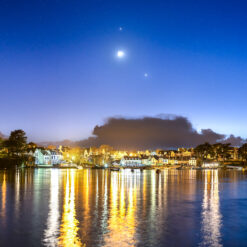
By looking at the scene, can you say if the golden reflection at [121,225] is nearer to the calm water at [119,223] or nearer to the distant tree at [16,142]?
the calm water at [119,223]

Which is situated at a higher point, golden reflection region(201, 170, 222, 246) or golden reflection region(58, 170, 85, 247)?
golden reflection region(58, 170, 85, 247)

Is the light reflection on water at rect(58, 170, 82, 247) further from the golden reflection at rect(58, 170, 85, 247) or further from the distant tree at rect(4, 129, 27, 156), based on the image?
the distant tree at rect(4, 129, 27, 156)

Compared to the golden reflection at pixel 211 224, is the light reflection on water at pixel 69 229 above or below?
above

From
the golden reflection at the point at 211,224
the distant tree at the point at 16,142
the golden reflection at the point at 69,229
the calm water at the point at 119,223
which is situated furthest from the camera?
the distant tree at the point at 16,142

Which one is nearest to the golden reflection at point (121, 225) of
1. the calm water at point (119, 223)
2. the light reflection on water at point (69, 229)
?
the calm water at point (119, 223)

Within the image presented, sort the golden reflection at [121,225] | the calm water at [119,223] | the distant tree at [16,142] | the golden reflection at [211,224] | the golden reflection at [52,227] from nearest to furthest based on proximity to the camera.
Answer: the golden reflection at [52,227]
the golden reflection at [121,225]
the calm water at [119,223]
the golden reflection at [211,224]
the distant tree at [16,142]

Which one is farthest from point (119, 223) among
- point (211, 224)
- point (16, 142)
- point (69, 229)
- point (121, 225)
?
point (16, 142)

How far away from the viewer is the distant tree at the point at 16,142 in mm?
140375

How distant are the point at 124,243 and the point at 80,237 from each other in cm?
271

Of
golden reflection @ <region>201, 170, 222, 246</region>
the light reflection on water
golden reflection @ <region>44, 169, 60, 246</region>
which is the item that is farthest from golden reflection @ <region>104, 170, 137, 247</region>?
golden reflection @ <region>201, 170, 222, 246</region>

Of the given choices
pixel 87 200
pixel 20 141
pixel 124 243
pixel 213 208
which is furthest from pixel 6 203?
pixel 20 141

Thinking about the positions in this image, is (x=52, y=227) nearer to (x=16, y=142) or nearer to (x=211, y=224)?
(x=211, y=224)

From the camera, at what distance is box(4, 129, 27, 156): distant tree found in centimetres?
14038

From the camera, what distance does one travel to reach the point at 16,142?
5541 inches
